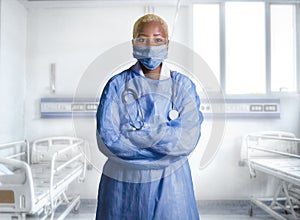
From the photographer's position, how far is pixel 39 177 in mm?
1679

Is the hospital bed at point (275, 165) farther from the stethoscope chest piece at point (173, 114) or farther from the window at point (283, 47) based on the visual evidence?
the stethoscope chest piece at point (173, 114)

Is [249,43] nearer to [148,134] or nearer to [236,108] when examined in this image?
[236,108]

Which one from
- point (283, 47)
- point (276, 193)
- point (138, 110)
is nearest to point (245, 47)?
point (283, 47)

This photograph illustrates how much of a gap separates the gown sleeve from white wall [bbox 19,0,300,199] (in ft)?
3.63

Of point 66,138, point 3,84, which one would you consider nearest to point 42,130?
point 66,138

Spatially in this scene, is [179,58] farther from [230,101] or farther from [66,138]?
[66,138]

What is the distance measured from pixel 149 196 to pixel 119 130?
216 mm

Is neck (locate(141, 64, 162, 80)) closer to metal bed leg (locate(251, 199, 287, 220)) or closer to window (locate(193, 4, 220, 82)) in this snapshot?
window (locate(193, 4, 220, 82))

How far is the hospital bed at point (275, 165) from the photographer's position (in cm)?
168

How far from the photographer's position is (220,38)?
189cm

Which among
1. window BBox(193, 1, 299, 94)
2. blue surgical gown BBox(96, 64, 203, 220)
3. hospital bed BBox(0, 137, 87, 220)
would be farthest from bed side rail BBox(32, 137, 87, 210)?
window BBox(193, 1, 299, 94)

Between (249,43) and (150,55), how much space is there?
1.42 m

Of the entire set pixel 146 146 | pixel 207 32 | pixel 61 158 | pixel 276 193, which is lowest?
pixel 276 193

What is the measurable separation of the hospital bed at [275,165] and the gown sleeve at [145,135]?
122cm
